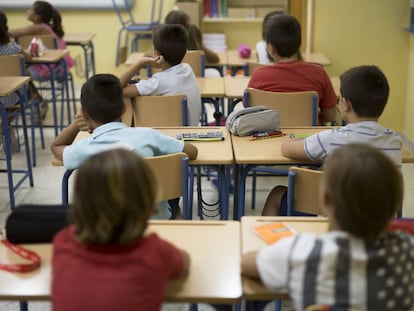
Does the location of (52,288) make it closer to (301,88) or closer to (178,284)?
(178,284)

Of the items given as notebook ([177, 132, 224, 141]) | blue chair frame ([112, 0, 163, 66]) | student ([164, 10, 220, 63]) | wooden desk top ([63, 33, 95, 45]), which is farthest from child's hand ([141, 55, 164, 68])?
blue chair frame ([112, 0, 163, 66])

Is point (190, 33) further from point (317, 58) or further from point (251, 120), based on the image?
point (251, 120)

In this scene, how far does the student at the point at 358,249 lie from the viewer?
1.31 meters

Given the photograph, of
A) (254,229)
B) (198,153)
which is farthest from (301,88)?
(254,229)

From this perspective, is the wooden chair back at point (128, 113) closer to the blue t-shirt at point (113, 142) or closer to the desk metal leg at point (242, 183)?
the desk metal leg at point (242, 183)

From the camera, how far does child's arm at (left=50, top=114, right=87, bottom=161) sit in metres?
2.53

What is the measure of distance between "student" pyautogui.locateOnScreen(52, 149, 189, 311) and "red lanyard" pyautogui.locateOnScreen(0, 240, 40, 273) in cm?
22

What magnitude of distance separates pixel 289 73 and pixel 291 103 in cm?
23

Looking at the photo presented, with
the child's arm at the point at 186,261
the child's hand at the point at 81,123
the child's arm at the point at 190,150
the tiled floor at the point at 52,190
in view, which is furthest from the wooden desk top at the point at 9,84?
the child's arm at the point at 186,261

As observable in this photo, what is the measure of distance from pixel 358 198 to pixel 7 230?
101 centimetres

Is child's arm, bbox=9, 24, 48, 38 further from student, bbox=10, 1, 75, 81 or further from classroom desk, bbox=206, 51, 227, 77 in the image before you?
classroom desk, bbox=206, 51, 227, 77

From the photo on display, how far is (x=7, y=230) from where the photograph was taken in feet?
5.65

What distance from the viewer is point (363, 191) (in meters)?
1.30

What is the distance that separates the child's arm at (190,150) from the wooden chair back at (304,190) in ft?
1.56
